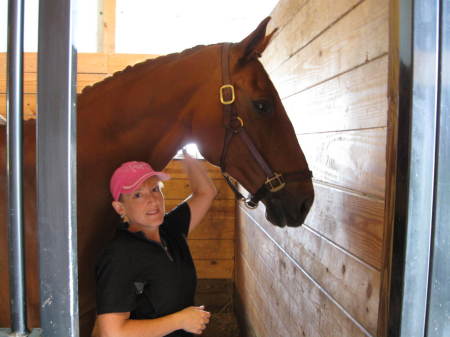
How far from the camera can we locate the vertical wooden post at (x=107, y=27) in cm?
331

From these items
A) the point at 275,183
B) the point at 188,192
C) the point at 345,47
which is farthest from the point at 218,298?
the point at 345,47

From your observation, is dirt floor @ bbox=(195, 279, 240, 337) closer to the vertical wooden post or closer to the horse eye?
the vertical wooden post

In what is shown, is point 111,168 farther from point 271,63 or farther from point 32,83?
point 32,83

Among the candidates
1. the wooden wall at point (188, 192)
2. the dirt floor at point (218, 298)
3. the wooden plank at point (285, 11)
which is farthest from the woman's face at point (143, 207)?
the dirt floor at point (218, 298)

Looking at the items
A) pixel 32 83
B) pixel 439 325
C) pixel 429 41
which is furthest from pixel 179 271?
pixel 32 83

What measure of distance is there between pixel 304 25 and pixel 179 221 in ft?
3.06

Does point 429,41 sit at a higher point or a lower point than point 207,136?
higher

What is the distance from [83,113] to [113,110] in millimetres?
106

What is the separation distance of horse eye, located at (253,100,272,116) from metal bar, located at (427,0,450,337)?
78 centimetres

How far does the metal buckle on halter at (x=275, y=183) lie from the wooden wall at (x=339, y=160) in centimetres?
16

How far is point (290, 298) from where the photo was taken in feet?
5.46

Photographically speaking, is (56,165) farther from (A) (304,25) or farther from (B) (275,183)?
(A) (304,25)

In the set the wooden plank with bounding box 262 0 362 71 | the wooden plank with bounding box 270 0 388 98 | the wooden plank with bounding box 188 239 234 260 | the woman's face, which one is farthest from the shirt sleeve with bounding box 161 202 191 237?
the wooden plank with bounding box 188 239 234 260

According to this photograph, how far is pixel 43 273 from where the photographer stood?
48cm
